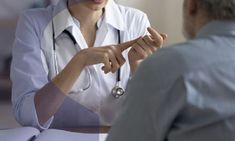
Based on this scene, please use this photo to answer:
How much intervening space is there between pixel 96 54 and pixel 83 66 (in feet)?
0.23

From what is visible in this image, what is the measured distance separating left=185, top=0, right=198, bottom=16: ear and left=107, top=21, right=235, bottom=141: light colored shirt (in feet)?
0.13

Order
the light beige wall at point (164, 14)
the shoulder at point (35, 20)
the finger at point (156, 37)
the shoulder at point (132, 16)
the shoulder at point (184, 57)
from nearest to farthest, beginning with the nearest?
the shoulder at point (184, 57) → the finger at point (156, 37) → the shoulder at point (35, 20) → the shoulder at point (132, 16) → the light beige wall at point (164, 14)

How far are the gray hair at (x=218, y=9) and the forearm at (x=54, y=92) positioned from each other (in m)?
0.62

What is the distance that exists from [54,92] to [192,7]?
636mm

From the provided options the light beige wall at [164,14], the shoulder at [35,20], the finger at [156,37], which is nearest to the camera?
the finger at [156,37]

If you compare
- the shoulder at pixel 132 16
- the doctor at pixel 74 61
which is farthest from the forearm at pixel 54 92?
the shoulder at pixel 132 16

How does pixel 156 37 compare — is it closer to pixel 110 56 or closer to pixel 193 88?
pixel 110 56

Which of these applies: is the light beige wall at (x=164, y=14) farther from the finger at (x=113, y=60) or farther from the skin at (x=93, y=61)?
the finger at (x=113, y=60)

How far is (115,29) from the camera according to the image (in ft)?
4.76

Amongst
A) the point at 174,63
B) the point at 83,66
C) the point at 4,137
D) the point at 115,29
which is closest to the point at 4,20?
the point at 115,29

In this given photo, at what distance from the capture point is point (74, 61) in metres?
1.19

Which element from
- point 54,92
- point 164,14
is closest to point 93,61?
point 54,92

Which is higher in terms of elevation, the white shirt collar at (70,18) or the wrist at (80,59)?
the white shirt collar at (70,18)

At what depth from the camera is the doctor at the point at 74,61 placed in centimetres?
118
